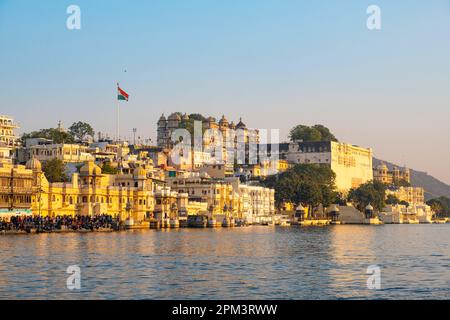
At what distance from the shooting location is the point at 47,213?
104875mm

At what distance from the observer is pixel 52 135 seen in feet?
530

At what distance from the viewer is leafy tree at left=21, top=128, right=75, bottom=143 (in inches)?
6220

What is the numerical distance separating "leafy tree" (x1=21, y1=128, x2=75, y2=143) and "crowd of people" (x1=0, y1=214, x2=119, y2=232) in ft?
172

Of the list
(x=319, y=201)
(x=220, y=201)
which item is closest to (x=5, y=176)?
(x=220, y=201)

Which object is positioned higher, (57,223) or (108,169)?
(108,169)

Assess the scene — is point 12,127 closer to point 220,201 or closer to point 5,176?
point 220,201

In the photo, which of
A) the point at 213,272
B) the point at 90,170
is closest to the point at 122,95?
the point at 90,170

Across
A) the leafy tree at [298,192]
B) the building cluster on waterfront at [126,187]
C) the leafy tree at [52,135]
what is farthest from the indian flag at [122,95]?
the leafy tree at [298,192]

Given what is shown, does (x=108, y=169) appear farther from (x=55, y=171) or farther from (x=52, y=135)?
(x=52, y=135)

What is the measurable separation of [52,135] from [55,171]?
41332 mm

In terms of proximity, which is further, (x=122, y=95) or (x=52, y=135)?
(x=52, y=135)

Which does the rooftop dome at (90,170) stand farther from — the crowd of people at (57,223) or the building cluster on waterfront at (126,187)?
the crowd of people at (57,223)
